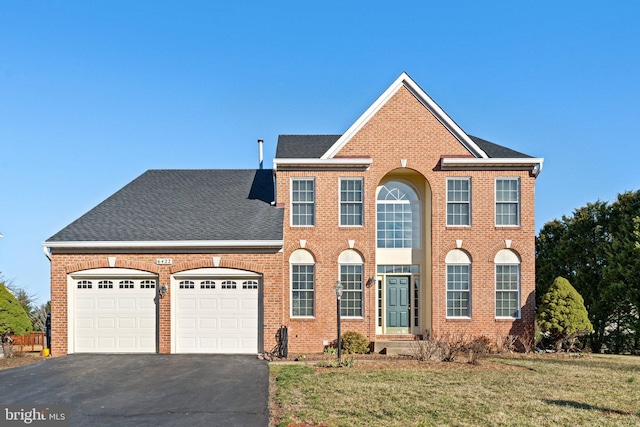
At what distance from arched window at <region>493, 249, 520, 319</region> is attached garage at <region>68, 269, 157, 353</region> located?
12571 millimetres

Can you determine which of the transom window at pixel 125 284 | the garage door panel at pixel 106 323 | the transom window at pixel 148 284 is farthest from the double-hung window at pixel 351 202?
the garage door panel at pixel 106 323

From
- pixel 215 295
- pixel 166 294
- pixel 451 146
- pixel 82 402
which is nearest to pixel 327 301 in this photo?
pixel 215 295

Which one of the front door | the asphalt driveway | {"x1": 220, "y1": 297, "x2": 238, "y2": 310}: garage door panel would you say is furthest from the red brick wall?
the asphalt driveway

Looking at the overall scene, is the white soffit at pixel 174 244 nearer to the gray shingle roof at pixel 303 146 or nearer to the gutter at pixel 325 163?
the gutter at pixel 325 163

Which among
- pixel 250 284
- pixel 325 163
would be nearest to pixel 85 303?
pixel 250 284

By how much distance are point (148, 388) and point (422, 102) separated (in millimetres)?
14061

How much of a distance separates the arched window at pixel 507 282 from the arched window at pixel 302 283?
6920 millimetres

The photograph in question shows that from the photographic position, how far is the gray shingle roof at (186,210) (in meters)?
20.4

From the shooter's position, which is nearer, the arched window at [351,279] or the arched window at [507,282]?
the arched window at [351,279]

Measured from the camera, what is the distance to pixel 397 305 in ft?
73.0

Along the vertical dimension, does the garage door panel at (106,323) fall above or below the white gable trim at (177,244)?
below

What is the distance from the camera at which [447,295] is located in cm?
2167

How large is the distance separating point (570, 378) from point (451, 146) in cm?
988

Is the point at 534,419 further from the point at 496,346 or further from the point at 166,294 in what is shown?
the point at 166,294
